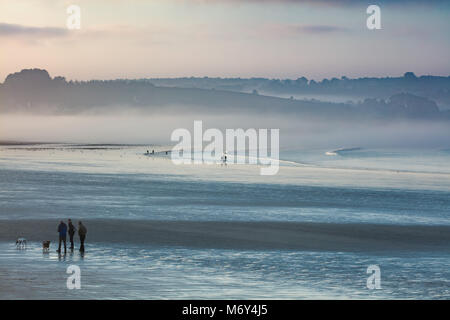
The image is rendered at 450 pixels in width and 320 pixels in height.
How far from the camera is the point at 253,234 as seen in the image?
46.1m

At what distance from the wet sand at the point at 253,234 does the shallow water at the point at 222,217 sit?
168cm

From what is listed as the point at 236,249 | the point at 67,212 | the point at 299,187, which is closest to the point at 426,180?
the point at 299,187

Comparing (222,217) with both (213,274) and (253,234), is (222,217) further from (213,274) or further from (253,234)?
(213,274)

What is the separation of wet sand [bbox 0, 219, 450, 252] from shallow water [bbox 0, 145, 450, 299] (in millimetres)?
1678

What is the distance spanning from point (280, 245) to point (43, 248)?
1234 centimetres

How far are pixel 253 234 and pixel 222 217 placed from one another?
8605 millimetres

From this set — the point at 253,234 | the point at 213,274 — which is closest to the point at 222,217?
the point at 253,234

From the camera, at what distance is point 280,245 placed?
42344mm

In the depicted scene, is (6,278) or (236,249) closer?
(6,278)

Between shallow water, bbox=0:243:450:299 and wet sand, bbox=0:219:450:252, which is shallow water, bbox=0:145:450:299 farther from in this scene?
wet sand, bbox=0:219:450:252

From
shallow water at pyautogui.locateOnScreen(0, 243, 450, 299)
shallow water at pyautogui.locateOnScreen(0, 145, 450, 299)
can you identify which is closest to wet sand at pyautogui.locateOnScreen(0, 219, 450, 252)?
shallow water at pyautogui.locateOnScreen(0, 145, 450, 299)
